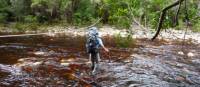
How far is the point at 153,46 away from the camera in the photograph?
→ 2005cm

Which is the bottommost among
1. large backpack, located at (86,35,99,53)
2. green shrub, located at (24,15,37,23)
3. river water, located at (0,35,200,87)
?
river water, located at (0,35,200,87)

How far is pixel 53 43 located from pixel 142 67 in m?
8.01

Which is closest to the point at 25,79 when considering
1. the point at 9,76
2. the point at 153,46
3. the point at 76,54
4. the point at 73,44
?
the point at 9,76

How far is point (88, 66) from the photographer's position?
13.2m

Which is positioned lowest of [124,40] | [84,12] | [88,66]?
[88,66]

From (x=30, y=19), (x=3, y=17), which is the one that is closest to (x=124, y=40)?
(x=30, y=19)

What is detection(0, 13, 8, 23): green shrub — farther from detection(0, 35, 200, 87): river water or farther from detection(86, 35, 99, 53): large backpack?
detection(86, 35, 99, 53): large backpack

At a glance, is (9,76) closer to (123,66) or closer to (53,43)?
(123,66)

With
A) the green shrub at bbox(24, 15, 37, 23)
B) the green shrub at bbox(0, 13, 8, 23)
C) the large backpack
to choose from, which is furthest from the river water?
the green shrub at bbox(24, 15, 37, 23)

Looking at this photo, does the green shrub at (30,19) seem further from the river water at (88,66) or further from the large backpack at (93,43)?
the large backpack at (93,43)

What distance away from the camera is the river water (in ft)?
35.4

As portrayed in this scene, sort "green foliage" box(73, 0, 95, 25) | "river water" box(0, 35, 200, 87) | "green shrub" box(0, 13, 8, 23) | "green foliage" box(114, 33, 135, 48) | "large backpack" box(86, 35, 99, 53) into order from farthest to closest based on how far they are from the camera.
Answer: "green foliage" box(73, 0, 95, 25) < "green shrub" box(0, 13, 8, 23) < "large backpack" box(86, 35, 99, 53) < "river water" box(0, 35, 200, 87) < "green foliage" box(114, 33, 135, 48)

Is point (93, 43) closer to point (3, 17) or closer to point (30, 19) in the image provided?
Result: point (30, 19)

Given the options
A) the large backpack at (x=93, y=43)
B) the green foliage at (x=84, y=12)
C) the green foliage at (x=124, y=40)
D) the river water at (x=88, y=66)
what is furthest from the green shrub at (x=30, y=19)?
the large backpack at (x=93, y=43)
